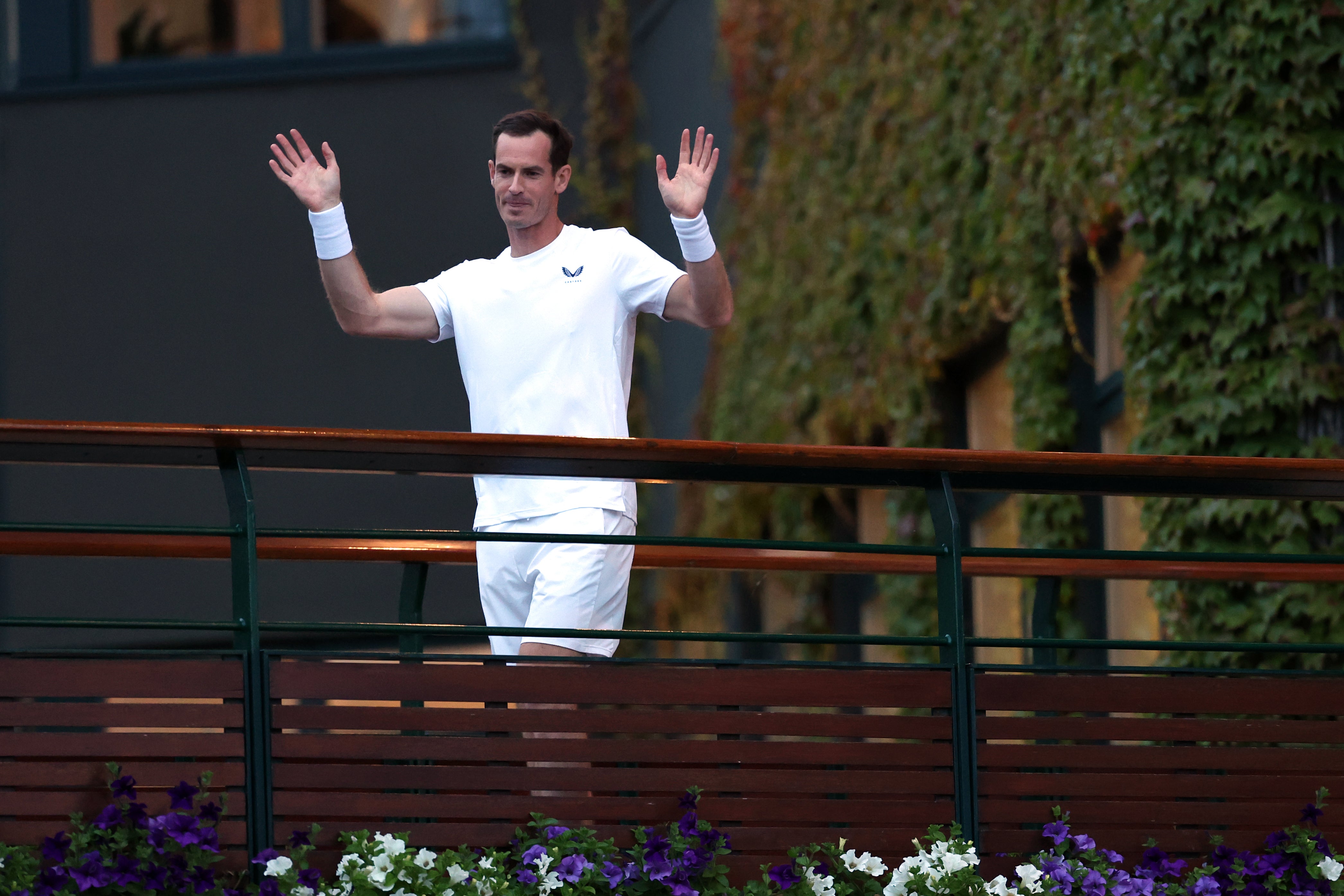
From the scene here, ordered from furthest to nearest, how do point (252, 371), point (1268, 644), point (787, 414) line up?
1. point (252, 371)
2. point (787, 414)
3. point (1268, 644)

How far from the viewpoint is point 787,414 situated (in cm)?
1001

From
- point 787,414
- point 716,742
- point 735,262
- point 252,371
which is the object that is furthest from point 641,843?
Result: point 252,371

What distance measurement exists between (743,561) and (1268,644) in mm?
1268

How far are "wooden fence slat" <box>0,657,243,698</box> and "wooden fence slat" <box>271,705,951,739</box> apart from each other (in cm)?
13

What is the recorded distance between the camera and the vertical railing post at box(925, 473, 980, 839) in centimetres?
387

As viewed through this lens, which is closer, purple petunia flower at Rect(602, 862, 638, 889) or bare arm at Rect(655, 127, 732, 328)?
purple petunia flower at Rect(602, 862, 638, 889)

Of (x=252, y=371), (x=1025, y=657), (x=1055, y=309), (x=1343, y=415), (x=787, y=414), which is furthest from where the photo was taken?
(x=252, y=371)

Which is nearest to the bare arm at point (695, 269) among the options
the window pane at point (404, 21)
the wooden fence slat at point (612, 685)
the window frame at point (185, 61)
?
the wooden fence slat at point (612, 685)

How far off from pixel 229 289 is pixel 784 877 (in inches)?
397

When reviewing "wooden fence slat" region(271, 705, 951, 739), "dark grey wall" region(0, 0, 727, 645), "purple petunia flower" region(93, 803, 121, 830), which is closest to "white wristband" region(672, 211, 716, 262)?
"wooden fence slat" region(271, 705, 951, 739)

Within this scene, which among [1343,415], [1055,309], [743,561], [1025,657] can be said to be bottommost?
[1025,657]

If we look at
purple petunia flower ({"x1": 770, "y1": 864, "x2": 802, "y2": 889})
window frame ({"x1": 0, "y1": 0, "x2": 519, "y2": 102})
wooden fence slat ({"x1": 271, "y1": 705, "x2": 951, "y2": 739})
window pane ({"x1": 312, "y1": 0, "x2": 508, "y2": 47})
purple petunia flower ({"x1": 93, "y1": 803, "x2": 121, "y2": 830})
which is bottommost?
purple petunia flower ({"x1": 770, "y1": 864, "x2": 802, "y2": 889})

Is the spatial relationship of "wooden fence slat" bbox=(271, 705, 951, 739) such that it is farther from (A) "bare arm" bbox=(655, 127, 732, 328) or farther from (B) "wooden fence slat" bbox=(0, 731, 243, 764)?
(A) "bare arm" bbox=(655, 127, 732, 328)

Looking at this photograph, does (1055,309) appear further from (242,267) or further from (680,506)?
(242,267)
